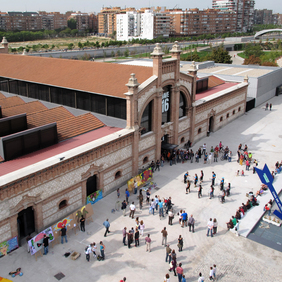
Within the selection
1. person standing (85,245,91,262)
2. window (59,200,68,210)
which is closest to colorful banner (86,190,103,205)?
window (59,200,68,210)

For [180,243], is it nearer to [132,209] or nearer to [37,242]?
[132,209]

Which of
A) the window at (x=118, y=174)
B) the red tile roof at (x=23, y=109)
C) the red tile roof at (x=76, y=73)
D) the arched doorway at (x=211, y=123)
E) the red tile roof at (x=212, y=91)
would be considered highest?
the red tile roof at (x=76, y=73)

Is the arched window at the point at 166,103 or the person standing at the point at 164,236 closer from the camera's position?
the person standing at the point at 164,236

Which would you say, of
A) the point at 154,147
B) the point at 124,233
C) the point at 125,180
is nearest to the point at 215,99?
the point at 154,147

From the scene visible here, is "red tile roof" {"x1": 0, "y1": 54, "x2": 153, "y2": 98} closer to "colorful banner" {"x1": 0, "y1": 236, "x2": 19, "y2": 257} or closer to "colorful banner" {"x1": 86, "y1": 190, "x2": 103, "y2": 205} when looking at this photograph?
"colorful banner" {"x1": 86, "y1": 190, "x2": 103, "y2": 205}

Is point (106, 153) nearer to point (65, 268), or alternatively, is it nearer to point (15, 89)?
point (65, 268)

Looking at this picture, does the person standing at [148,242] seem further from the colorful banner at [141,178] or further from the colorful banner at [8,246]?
the colorful banner at [8,246]

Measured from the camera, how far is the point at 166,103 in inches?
1341

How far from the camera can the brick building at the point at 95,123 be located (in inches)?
848

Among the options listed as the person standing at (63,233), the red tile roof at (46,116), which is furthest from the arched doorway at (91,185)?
the red tile roof at (46,116)

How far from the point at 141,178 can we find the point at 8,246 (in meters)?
12.9

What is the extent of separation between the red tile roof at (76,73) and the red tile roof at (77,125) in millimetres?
3058

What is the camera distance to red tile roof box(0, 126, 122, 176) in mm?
21766

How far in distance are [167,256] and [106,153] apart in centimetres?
1023
